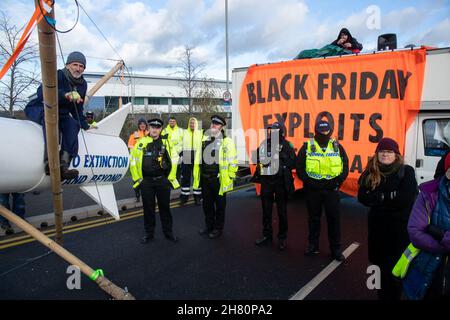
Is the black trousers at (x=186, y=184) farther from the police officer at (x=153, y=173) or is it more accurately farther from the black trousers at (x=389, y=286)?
the black trousers at (x=389, y=286)

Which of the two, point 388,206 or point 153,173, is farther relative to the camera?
point 153,173

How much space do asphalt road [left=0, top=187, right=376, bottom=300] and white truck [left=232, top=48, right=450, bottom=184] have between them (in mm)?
1555

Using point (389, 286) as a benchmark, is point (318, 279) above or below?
below

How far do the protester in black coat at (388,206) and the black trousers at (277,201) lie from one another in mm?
1798

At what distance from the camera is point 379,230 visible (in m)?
2.97

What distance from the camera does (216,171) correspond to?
5.30 meters

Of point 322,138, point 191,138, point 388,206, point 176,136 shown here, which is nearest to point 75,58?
point 322,138

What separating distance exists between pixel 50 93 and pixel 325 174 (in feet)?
10.9

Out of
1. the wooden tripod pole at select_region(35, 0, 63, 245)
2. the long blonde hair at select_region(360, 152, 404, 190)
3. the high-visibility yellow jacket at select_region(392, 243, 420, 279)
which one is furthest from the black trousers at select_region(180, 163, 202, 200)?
the high-visibility yellow jacket at select_region(392, 243, 420, 279)

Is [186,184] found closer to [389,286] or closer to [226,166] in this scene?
[226,166]

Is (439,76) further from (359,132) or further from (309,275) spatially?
(309,275)

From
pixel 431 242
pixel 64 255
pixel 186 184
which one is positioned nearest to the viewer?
pixel 431 242
